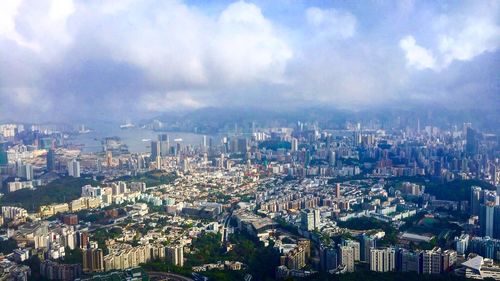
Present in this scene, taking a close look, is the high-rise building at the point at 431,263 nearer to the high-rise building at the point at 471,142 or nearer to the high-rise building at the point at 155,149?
the high-rise building at the point at 471,142

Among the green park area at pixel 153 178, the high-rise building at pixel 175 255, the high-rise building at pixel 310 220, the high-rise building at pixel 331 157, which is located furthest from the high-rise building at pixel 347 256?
the high-rise building at pixel 331 157

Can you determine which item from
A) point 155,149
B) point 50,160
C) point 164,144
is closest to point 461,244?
point 50,160

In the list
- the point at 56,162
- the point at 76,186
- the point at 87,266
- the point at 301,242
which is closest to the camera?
the point at 87,266

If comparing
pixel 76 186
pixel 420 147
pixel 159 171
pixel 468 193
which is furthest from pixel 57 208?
pixel 420 147

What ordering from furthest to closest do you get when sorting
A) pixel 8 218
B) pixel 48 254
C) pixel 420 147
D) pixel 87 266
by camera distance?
1. pixel 420 147
2. pixel 8 218
3. pixel 48 254
4. pixel 87 266

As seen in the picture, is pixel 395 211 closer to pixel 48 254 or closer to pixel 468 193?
pixel 468 193

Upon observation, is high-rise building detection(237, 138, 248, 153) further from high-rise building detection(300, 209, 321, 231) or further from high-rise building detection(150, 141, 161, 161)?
high-rise building detection(300, 209, 321, 231)
